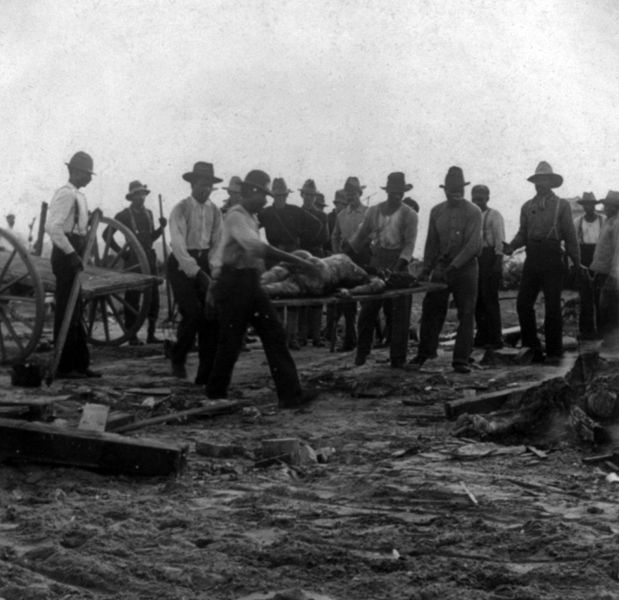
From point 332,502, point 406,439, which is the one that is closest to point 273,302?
point 406,439

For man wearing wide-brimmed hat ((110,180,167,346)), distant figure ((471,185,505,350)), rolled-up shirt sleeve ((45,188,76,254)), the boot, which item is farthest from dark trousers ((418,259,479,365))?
the boot

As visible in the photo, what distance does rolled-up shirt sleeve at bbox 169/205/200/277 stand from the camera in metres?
9.28

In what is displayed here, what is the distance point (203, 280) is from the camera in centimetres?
934

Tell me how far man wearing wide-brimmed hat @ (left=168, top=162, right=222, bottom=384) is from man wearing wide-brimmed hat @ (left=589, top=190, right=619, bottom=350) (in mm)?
4352

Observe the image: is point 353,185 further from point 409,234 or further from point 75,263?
point 75,263

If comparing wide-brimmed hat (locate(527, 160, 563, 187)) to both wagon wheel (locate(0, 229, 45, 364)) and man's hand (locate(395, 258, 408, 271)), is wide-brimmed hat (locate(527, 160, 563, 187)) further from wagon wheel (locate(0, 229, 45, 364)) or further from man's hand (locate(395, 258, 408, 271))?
wagon wheel (locate(0, 229, 45, 364))

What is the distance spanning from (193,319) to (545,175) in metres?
3.94

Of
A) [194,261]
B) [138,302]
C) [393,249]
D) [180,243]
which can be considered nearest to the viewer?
[194,261]

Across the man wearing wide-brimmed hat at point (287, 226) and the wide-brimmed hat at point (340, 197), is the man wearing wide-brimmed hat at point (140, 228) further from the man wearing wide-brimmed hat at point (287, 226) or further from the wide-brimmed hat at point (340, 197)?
the wide-brimmed hat at point (340, 197)

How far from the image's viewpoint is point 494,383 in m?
9.38

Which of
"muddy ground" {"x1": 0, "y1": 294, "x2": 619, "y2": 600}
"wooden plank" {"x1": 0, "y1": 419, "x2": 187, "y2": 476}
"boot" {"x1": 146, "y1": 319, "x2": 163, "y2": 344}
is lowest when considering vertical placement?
"muddy ground" {"x1": 0, "y1": 294, "x2": 619, "y2": 600}

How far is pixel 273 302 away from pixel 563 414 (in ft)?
8.59

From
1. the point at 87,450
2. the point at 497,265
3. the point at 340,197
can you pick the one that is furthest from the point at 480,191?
the point at 87,450

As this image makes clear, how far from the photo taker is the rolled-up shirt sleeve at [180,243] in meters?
9.28
